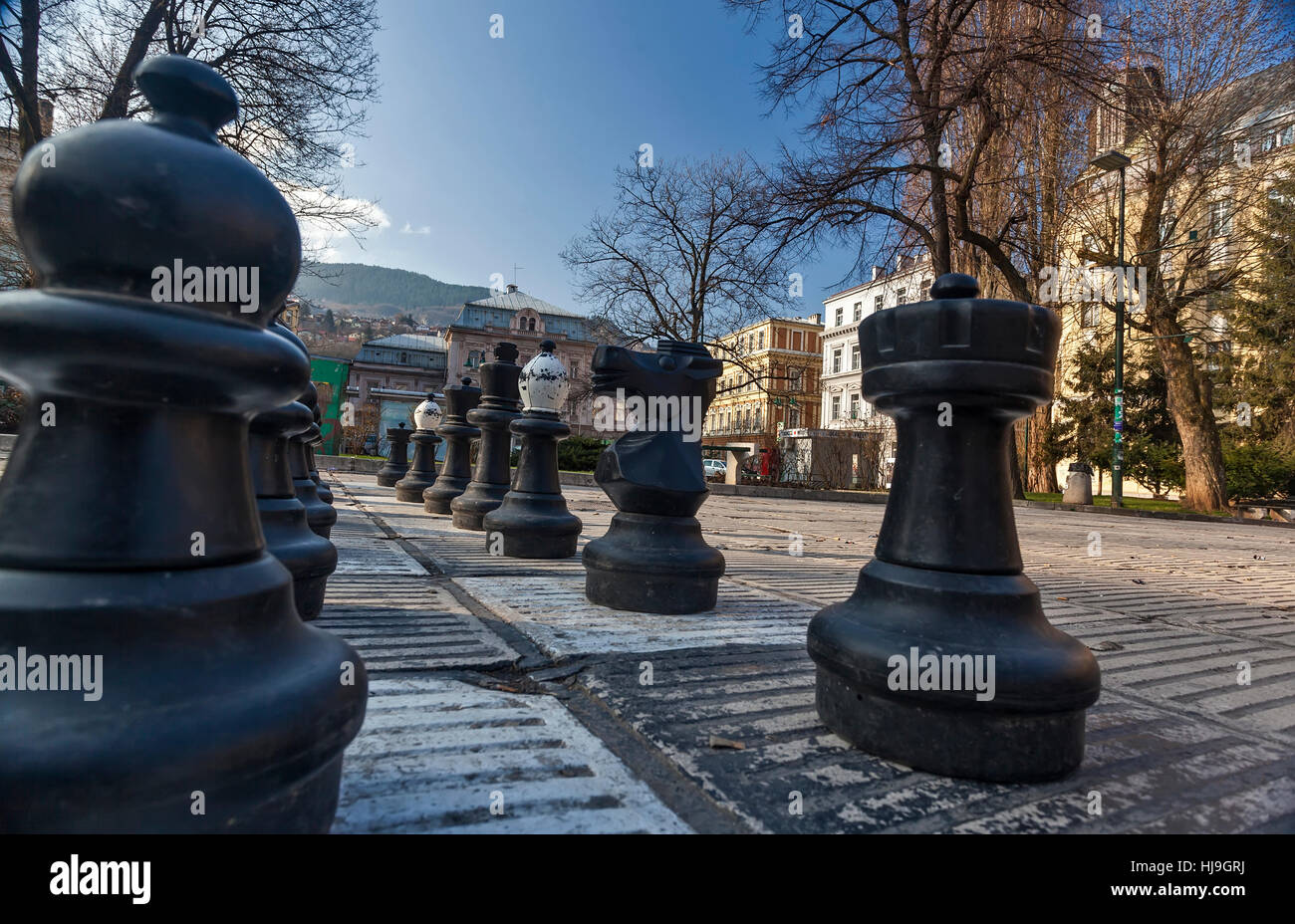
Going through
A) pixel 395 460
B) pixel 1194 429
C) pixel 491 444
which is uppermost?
pixel 1194 429

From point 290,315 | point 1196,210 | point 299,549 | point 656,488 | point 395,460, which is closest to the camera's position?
point 299,549

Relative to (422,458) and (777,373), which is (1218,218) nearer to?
(422,458)

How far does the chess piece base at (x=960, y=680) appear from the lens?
148 cm

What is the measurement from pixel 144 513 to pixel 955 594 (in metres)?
1.56

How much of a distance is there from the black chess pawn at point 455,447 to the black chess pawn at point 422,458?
1.06 m

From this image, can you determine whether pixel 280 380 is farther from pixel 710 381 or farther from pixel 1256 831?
pixel 710 381

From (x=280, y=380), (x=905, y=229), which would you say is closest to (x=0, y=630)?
(x=280, y=380)

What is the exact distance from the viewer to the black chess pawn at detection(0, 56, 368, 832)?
806 millimetres

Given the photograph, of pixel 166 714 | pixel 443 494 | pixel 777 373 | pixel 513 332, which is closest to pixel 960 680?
pixel 166 714

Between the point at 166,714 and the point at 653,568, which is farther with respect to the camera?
the point at 653,568

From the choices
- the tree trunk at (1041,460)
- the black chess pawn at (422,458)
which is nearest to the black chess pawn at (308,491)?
the black chess pawn at (422,458)

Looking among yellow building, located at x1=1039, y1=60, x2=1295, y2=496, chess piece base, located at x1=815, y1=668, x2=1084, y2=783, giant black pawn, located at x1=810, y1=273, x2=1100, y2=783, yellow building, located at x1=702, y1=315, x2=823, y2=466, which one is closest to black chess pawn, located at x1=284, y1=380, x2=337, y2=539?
giant black pawn, located at x1=810, y1=273, x2=1100, y2=783

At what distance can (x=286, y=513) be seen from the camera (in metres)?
2.65

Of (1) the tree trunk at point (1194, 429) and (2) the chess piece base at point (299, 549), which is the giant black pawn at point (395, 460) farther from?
(1) the tree trunk at point (1194, 429)
